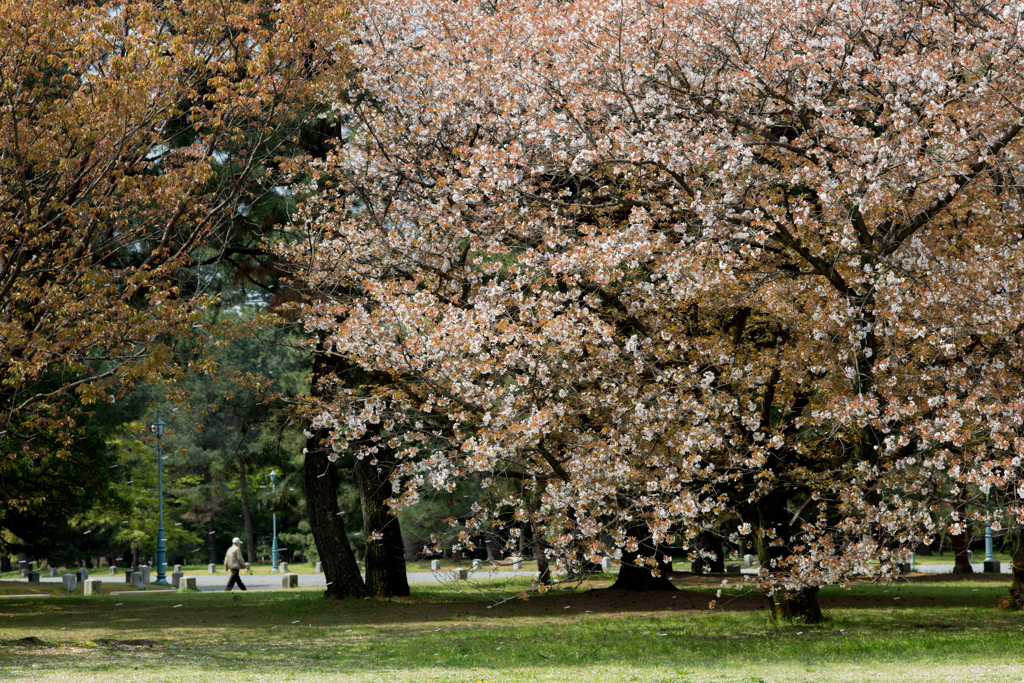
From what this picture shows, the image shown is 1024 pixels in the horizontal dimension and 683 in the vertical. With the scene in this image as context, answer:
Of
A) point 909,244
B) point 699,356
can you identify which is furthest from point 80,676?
point 909,244

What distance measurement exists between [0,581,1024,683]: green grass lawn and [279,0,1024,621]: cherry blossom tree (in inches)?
40.6

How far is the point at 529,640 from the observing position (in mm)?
12141

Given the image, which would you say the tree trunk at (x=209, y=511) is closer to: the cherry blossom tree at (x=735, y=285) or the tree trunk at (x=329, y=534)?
the tree trunk at (x=329, y=534)

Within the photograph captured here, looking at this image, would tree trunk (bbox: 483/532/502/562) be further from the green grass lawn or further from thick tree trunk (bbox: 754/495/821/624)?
thick tree trunk (bbox: 754/495/821/624)

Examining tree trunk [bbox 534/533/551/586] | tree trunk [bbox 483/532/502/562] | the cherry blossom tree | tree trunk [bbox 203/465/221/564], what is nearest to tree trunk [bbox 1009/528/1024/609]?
the cherry blossom tree

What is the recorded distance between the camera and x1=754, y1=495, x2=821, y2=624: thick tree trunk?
11.8 m

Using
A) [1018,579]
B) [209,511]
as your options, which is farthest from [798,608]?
[209,511]

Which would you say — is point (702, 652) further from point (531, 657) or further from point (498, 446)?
point (498, 446)

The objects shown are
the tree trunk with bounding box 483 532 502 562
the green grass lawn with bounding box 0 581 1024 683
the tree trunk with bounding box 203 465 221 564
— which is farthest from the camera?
the tree trunk with bounding box 203 465 221 564

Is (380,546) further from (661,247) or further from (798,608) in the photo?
(661,247)

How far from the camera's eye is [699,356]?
11.4 metres

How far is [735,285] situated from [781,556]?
11.5 feet

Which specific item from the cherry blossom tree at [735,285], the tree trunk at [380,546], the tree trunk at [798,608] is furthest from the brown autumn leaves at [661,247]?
the tree trunk at [380,546]

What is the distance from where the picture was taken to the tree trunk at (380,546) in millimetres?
17562
